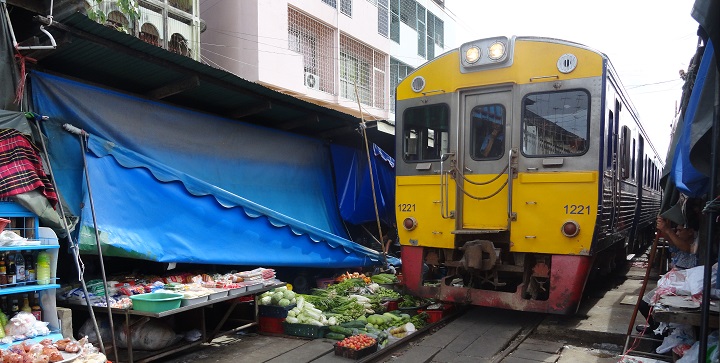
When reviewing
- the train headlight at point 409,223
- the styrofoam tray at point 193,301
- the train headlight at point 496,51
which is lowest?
the styrofoam tray at point 193,301

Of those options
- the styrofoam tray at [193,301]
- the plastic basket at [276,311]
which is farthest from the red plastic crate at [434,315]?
the styrofoam tray at [193,301]

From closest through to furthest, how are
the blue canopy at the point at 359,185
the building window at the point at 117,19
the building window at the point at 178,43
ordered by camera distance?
the blue canopy at the point at 359,185 → the building window at the point at 117,19 → the building window at the point at 178,43

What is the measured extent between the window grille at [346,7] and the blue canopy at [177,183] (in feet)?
25.5

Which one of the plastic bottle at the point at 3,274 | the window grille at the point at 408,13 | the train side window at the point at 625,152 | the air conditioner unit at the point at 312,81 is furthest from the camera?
the window grille at the point at 408,13

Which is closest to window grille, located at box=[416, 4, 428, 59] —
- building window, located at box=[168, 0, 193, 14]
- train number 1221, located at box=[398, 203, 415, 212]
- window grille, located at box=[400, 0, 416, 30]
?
window grille, located at box=[400, 0, 416, 30]

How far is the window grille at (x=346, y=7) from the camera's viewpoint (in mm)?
14922

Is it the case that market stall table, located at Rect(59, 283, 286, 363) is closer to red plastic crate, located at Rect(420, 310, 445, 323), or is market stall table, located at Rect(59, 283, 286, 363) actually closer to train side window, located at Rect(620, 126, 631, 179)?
red plastic crate, located at Rect(420, 310, 445, 323)

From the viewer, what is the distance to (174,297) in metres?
4.74

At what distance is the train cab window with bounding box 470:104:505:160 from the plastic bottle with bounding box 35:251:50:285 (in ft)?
15.7

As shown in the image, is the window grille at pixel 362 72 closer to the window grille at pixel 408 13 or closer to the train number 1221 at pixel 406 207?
the window grille at pixel 408 13

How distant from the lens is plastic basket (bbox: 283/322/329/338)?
19.4ft

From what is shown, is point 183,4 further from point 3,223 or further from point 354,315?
point 3,223

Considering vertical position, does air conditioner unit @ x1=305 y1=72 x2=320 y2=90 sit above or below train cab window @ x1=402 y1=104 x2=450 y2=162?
above

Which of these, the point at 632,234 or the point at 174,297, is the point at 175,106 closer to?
the point at 174,297
